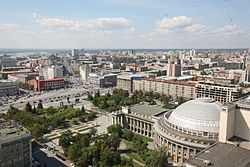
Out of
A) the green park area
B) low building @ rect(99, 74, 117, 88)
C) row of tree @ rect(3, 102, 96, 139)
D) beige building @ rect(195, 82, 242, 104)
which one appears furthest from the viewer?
low building @ rect(99, 74, 117, 88)

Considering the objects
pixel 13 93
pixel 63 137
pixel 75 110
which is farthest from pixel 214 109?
pixel 13 93

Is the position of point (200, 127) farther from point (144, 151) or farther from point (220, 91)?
point (220, 91)

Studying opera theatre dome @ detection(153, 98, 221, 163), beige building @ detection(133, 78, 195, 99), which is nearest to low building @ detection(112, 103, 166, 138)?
opera theatre dome @ detection(153, 98, 221, 163)

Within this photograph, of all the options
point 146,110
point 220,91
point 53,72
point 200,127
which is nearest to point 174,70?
point 220,91

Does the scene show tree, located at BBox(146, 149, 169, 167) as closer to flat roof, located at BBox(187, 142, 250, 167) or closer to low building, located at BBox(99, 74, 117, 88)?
flat roof, located at BBox(187, 142, 250, 167)

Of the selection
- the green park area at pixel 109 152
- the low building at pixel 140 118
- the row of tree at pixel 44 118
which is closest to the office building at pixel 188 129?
the low building at pixel 140 118

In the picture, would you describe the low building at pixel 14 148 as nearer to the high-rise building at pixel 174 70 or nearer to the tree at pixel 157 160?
the tree at pixel 157 160
